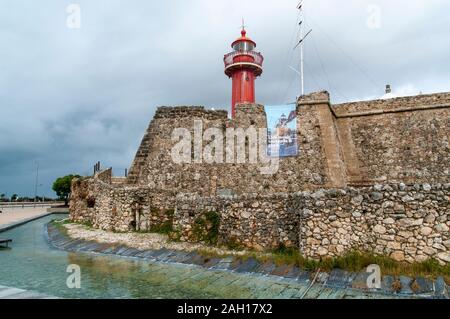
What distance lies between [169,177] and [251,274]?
9.47 m

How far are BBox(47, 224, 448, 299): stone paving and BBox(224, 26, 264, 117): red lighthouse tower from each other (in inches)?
833

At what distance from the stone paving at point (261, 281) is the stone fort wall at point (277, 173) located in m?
1.34

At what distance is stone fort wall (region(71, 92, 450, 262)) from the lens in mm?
10795

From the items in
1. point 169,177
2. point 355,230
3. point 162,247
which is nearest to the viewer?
point 355,230

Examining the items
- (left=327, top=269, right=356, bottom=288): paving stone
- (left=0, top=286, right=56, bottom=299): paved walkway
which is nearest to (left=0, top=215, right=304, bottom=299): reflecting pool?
(left=0, top=286, right=56, bottom=299): paved walkway

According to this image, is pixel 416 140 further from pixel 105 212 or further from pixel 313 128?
pixel 105 212

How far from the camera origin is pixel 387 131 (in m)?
17.9

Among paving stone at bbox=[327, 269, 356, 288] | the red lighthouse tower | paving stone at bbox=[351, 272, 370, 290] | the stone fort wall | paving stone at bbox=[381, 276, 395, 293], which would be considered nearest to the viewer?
paving stone at bbox=[381, 276, 395, 293]

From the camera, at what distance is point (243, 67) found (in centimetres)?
2991

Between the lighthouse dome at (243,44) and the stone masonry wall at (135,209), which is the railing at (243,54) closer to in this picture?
the lighthouse dome at (243,44)

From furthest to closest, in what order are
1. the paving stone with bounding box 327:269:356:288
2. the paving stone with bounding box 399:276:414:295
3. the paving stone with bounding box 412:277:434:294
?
the paving stone with bounding box 327:269:356:288
the paving stone with bounding box 399:276:414:295
the paving stone with bounding box 412:277:434:294

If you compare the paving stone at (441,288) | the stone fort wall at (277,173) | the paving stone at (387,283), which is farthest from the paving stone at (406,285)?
the stone fort wall at (277,173)

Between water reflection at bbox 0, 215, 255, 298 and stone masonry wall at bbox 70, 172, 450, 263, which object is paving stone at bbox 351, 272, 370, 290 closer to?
stone masonry wall at bbox 70, 172, 450, 263
